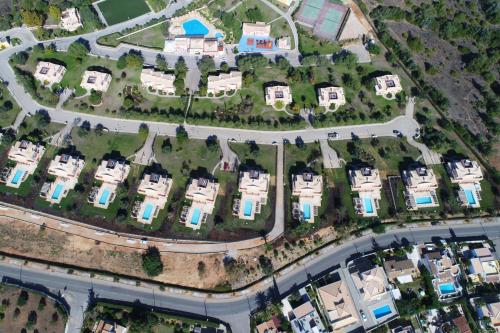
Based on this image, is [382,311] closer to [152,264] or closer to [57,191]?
[152,264]

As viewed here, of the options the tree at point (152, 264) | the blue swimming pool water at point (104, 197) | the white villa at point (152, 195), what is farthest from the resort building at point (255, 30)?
the tree at point (152, 264)

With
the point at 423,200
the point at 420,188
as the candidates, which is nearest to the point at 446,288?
the point at 423,200

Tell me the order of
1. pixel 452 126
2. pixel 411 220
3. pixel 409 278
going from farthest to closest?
1. pixel 452 126
2. pixel 411 220
3. pixel 409 278

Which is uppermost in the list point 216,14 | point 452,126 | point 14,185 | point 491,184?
point 216,14

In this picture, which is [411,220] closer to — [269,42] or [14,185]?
[269,42]

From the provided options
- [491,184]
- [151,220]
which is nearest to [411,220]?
[491,184]

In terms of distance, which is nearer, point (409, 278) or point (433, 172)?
point (409, 278)

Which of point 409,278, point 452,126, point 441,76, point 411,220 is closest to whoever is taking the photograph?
point 409,278
